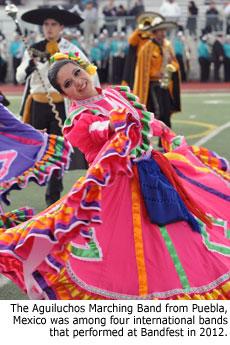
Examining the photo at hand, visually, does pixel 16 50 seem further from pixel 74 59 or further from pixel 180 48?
pixel 74 59

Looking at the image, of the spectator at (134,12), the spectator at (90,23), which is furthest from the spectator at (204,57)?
the spectator at (90,23)

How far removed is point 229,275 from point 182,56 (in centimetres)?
2031

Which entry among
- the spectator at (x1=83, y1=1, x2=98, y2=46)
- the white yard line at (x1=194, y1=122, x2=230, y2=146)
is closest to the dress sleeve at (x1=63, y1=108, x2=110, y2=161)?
the white yard line at (x1=194, y1=122, x2=230, y2=146)

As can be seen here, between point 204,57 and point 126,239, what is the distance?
20.6m

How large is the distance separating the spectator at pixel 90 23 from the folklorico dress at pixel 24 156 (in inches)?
781

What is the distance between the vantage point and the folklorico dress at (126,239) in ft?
13.4

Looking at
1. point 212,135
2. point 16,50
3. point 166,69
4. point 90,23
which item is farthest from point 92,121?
point 90,23

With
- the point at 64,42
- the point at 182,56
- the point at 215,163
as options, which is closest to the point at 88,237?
the point at 215,163

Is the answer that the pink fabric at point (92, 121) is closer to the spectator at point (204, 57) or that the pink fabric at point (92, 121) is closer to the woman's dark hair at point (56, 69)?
the woman's dark hair at point (56, 69)

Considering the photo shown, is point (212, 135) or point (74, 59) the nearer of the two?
point (74, 59)

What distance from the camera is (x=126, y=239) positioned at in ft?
14.2

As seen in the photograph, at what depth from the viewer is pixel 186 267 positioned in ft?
14.1

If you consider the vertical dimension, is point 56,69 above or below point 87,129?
above
